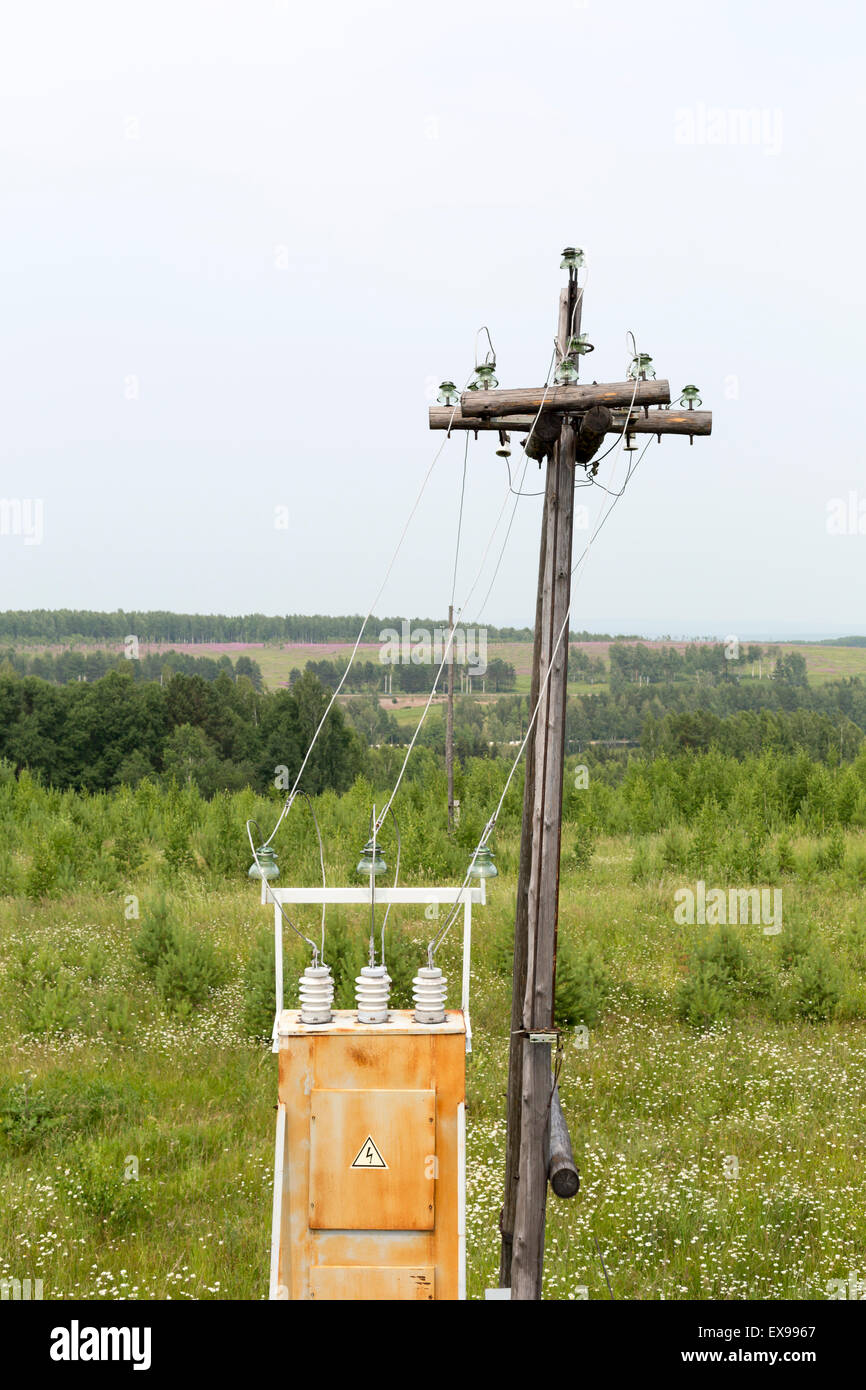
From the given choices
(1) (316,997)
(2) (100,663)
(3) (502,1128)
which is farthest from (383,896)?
(2) (100,663)

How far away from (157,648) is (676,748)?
2996 inches

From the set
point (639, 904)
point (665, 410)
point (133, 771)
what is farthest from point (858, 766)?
point (133, 771)

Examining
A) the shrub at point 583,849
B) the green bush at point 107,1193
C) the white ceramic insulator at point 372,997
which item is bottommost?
the green bush at point 107,1193

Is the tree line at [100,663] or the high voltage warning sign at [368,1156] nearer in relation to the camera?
the high voltage warning sign at [368,1156]

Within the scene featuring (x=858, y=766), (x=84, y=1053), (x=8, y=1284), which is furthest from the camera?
(x=858, y=766)

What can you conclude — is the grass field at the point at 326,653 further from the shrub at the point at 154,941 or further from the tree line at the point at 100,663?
the shrub at the point at 154,941

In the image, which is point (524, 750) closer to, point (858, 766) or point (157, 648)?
point (858, 766)

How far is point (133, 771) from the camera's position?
43.2 m

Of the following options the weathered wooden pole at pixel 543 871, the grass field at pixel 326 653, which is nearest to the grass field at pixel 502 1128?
the weathered wooden pole at pixel 543 871

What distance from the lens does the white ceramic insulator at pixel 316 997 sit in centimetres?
560

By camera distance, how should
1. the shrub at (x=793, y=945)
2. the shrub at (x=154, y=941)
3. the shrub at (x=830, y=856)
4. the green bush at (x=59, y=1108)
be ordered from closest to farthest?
the green bush at (x=59, y=1108) → the shrub at (x=154, y=941) → the shrub at (x=793, y=945) → the shrub at (x=830, y=856)

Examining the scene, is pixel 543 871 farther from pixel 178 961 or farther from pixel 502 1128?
pixel 178 961

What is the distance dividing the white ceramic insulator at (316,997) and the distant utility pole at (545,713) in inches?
44.2

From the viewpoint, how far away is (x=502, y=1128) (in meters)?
9.34
